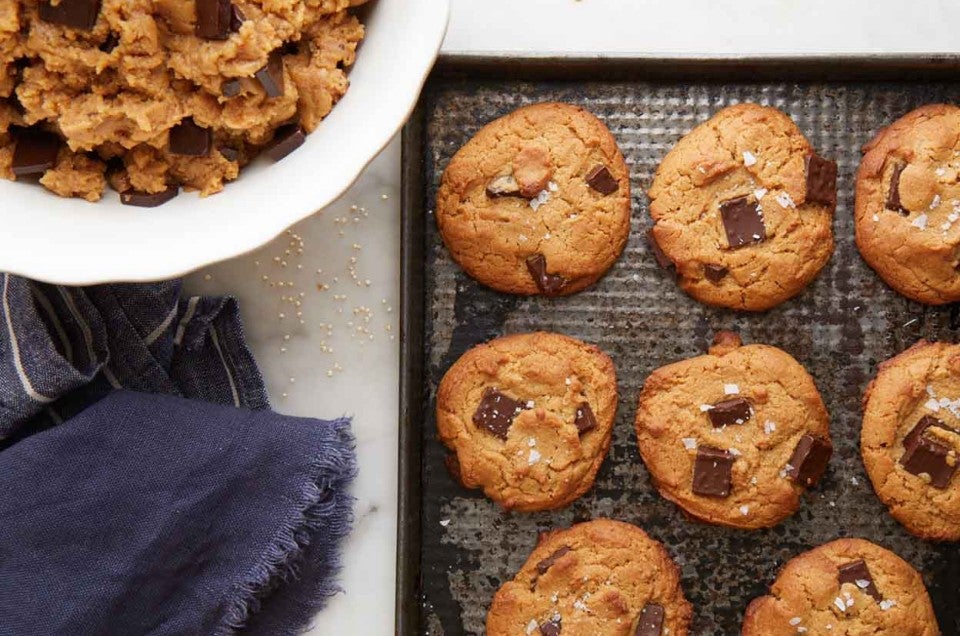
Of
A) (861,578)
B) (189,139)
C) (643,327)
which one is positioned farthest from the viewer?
(643,327)

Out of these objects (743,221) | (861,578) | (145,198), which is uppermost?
(145,198)

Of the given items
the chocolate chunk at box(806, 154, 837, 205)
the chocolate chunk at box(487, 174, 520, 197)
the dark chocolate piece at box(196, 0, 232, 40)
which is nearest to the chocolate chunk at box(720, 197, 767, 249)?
the chocolate chunk at box(806, 154, 837, 205)

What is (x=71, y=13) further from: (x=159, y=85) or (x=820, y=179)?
(x=820, y=179)

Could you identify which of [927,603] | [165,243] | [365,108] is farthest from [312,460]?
[927,603]

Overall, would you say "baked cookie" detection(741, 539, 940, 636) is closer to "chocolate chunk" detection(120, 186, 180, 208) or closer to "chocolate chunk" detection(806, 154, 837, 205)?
"chocolate chunk" detection(806, 154, 837, 205)

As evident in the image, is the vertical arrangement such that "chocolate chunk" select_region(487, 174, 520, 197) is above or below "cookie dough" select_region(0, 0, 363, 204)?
below

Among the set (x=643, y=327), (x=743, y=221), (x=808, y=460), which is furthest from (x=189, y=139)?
(x=808, y=460)
